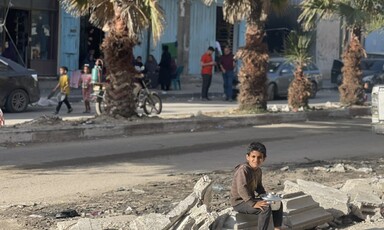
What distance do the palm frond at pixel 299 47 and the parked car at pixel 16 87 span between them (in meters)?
7.03

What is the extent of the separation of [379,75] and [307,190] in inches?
1035

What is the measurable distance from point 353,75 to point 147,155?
11978 millimetres

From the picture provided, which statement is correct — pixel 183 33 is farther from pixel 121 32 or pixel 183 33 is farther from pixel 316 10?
pixel 121 32

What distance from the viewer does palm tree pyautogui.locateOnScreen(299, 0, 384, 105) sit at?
21.8 meters

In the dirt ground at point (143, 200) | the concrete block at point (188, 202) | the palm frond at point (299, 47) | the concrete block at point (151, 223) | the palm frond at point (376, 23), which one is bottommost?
the dirt ground at point (143, 200)

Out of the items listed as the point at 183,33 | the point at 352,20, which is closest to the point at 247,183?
the point at 352,20

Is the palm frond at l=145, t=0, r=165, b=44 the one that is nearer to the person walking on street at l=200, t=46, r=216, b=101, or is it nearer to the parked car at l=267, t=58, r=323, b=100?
the person walking on street at l=200, t=46, r=216, b=101

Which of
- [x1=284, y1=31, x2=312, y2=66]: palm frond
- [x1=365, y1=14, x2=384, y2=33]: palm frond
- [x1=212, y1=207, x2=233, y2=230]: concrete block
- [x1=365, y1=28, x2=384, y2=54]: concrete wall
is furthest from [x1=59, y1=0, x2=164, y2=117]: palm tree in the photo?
[x1=365, y1=28, x2=384, y2=54]: concrete wall

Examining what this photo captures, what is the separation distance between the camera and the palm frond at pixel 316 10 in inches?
877

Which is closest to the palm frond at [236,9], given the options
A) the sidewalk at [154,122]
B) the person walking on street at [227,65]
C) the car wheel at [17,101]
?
the sidewalk at [154,122]

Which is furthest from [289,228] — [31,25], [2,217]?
[31,25]

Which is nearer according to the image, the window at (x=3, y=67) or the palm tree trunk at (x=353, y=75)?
the window at (x=3, y=67)

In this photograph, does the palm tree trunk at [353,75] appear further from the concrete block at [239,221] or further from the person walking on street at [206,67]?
the concrete block at [239,221]

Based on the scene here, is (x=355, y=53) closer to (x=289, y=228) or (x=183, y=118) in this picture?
(x=183, y=118)
